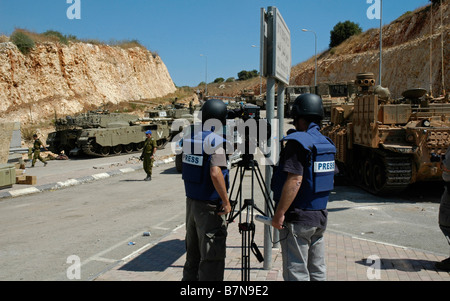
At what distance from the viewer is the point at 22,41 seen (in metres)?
32.5

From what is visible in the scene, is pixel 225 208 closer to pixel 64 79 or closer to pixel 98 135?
pixel 98 135

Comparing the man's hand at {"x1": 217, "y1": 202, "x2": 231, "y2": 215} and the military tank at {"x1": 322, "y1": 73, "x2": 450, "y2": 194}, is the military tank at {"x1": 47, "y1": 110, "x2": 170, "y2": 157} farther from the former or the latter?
the man's hand at {"x1": 217, "y1": 202, "x2": 231, "y2": 215}

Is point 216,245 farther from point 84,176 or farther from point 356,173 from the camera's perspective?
point 84,176

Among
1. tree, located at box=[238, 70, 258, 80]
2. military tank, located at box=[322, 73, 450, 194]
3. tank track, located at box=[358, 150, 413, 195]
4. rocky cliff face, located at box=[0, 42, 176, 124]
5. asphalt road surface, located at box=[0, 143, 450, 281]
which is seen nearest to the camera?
asphalt road surface, located at box=[0, 143, 450, 281]

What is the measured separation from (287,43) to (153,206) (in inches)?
201

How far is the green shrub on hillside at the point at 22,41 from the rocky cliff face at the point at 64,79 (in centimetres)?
43

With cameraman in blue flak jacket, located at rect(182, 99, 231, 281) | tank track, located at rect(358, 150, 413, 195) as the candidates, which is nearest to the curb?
tank track, located at rect(358, 150, 413, 195)

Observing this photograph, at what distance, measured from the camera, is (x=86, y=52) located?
38000 mm

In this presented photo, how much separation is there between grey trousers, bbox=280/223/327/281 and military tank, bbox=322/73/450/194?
584cm

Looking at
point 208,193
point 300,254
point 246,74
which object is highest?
point 246,74

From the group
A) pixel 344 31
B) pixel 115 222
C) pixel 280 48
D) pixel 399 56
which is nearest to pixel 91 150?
pixel 115 222

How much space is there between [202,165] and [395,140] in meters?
6.59

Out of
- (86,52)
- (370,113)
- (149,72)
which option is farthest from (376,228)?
(149,72)

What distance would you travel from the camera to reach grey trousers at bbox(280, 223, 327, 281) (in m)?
3.29
